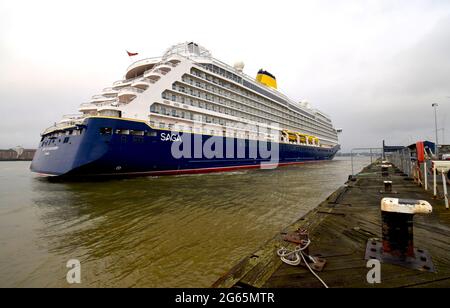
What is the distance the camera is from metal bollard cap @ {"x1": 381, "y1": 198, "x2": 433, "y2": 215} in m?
2.69

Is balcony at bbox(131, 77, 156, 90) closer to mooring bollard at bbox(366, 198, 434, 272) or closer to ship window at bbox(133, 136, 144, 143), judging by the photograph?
ship window at bbox(133, 136, 144, 143)

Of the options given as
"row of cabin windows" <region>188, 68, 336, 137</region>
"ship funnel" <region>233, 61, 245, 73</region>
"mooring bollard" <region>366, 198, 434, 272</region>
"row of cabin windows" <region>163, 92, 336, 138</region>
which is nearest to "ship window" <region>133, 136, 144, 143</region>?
"row of cabin windows" <region>163, 92, 336, 138</region>

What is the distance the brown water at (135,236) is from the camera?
12.2 feet

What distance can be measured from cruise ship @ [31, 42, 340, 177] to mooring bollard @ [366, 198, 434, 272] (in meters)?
15.7

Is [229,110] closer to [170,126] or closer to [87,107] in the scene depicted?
[170,126]

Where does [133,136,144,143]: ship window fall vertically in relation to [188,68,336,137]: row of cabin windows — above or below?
below

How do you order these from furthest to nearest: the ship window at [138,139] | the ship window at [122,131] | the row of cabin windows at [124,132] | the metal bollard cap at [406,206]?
the ship window at [138,139]
the ship window at [122,131]
the row of cabin windows at [124,132]
the metal bollard cap at [406,206]

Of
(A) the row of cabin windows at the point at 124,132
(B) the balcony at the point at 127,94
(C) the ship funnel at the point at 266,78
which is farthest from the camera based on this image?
(C) the ship funnel at the point at 266,78

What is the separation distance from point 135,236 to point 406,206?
17.8 feet

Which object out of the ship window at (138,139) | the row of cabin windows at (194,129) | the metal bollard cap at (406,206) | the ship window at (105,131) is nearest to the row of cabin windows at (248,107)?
the row of cabin windows at (194,129)

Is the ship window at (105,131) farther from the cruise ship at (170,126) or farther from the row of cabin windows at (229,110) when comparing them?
the row of cabin windows at (229,110)

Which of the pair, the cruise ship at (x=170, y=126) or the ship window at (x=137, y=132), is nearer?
the cruise ship at (x=170, y=126)

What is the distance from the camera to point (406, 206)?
275 centimetres

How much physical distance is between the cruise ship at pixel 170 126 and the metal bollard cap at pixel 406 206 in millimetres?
15661
